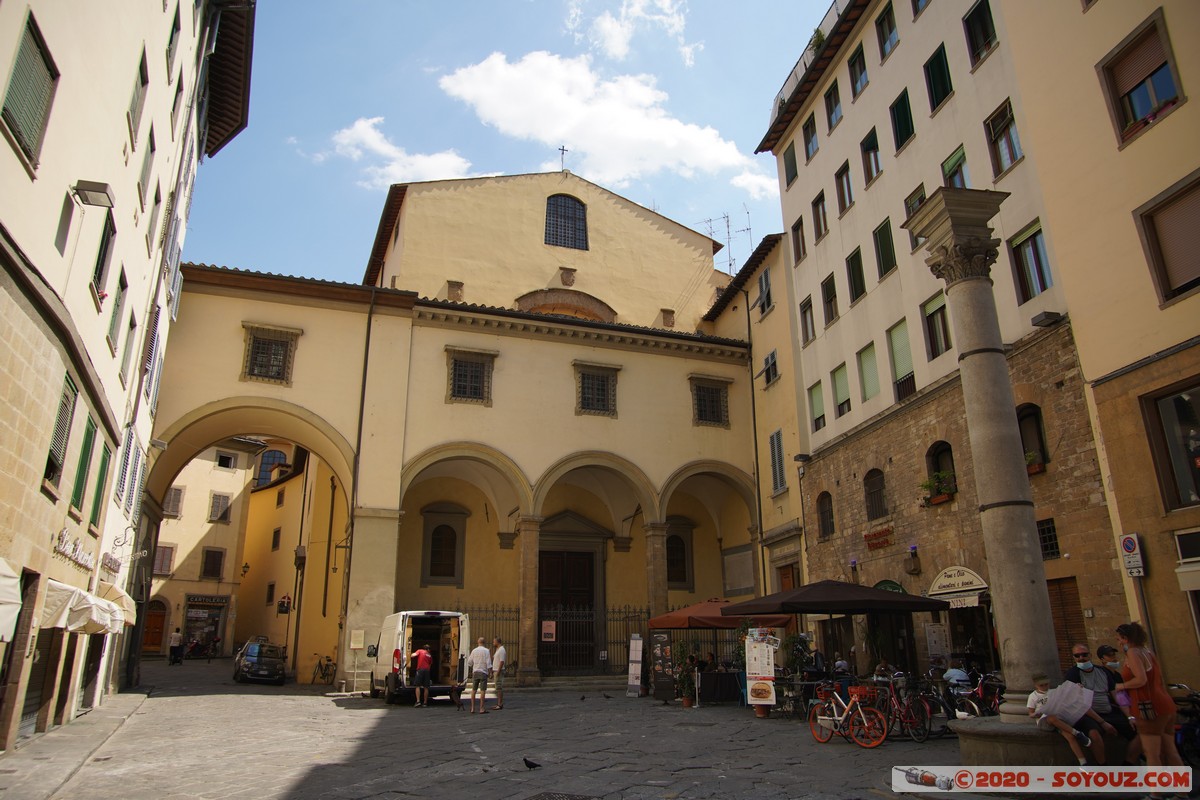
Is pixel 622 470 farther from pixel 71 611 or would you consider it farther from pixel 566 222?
pixel 71 611

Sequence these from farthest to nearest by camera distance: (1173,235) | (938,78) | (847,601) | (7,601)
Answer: (938,78) → (847,601) → (1173,235) → (7,601)

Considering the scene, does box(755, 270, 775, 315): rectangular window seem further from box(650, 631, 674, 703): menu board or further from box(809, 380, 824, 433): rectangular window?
box(650, 631, 674, 703): menu board

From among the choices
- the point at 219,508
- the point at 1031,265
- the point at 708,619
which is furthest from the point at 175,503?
the point at 1031,265

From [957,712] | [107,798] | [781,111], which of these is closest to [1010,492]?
[957,712]

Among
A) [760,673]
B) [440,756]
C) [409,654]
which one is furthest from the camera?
[409,654]

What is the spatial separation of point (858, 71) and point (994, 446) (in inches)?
545

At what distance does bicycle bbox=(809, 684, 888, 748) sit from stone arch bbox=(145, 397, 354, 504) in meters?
13.0

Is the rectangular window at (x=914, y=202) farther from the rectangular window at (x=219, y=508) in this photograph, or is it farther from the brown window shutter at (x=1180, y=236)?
the rectangular window at (x=219, y=508)

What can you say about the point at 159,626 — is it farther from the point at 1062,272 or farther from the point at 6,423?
the point at 1062,272

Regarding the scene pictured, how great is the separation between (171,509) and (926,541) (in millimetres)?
34178

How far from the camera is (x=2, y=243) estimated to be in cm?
711

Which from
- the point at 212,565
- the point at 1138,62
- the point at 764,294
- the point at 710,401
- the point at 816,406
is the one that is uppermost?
the point at 764,294

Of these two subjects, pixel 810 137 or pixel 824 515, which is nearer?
pixel 824 515

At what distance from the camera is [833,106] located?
68.2ft
